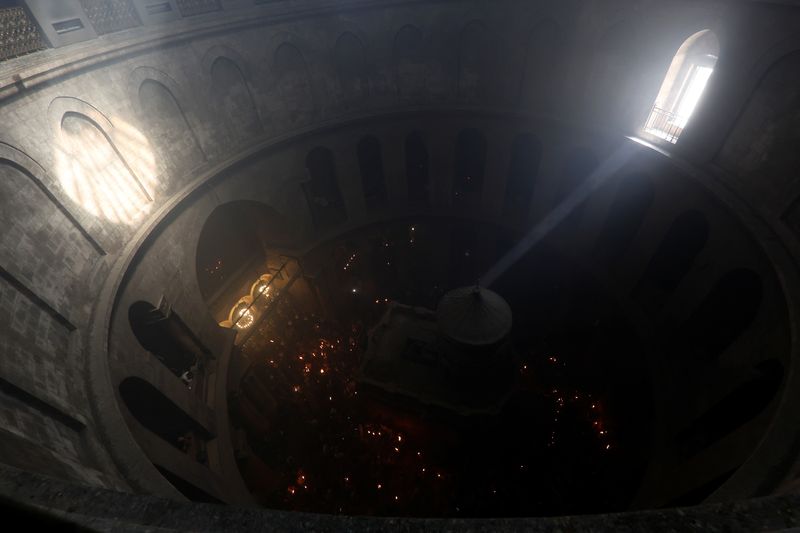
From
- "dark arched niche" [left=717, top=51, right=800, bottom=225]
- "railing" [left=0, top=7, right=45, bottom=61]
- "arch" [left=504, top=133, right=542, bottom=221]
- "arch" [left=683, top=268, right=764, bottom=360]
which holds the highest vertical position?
"arch" [left=504, top=133, right=542, bottom=221]

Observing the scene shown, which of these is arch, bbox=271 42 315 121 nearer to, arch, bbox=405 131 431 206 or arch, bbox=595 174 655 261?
arch, bbox=405 131 431 206

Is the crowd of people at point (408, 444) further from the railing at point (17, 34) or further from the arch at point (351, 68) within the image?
the railing at point (17, 34)

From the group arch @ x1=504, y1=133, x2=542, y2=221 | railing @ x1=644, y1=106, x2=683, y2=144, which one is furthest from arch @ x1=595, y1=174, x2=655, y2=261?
arch @ x1=504, y1=133, x2=542, y2=221

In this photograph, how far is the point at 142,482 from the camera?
5582 millimetres

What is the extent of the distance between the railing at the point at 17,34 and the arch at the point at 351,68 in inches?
298

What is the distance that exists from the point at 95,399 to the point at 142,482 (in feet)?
6.30

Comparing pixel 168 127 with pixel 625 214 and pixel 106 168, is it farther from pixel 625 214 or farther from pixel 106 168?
pixel 625 214

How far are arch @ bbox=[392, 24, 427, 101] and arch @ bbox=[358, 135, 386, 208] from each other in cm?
210

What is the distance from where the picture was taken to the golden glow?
7.82 metres

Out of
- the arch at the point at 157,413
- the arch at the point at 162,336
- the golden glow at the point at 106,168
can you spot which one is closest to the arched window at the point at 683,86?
the golden glow at the point at 106,168

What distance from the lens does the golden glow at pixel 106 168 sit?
7.82m

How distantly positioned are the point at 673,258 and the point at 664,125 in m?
3.81

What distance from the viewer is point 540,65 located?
1230 cm

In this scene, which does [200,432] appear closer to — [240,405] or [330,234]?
[240,405]
